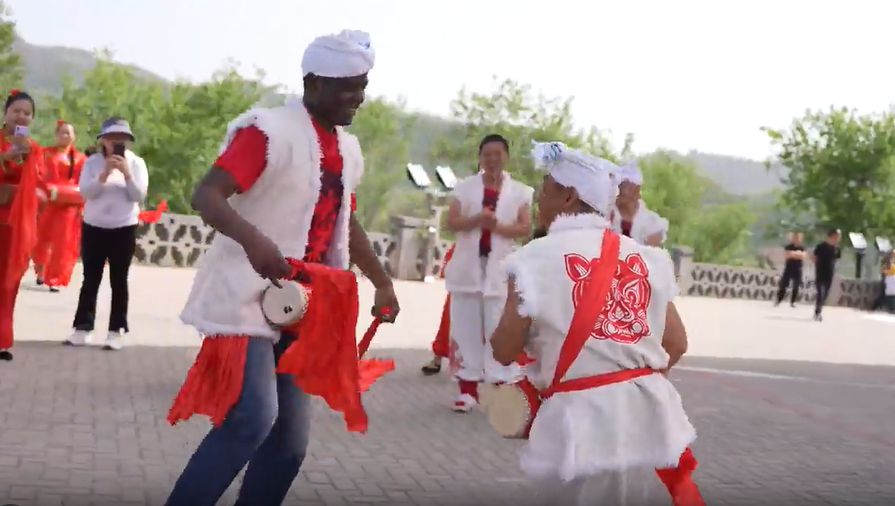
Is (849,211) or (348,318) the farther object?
(849,211)

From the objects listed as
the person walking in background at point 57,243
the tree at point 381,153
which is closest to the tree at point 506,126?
the tree at point 381,153

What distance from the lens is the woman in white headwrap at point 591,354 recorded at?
11.4 feet

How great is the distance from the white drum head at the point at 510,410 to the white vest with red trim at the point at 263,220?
29.2 inches

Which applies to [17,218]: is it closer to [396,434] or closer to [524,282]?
[396,434]

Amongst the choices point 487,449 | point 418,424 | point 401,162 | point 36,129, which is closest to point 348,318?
point 487,449

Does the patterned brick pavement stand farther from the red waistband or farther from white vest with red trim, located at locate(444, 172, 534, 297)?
the red waistband

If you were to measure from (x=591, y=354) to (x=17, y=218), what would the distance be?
566 cm

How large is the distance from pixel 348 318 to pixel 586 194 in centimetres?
90

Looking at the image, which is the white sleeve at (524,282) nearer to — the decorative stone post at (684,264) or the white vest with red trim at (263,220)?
the white vest with red trim at (263,220)

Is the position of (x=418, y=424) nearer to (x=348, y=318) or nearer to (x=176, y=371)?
(x=176, y=371)

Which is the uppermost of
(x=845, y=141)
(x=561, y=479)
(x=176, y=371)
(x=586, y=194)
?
(x=845, y=141)

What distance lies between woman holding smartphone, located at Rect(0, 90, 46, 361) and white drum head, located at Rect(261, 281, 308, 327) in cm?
484

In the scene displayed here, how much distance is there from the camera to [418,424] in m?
7.44

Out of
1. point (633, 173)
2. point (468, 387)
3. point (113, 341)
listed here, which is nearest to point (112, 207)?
point (113, 341)
